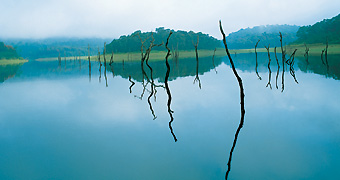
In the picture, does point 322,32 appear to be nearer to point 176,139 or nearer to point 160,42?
point 160,42

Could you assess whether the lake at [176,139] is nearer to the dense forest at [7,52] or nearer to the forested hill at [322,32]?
the forested hill at [322,32]

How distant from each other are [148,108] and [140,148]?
195 inches

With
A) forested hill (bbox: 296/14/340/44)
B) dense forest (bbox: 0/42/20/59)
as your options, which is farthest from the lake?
dense forest (bbox: 0/42/20/59)

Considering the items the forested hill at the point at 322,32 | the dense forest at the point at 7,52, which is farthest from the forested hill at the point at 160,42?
the dense forest at the point at 7,52

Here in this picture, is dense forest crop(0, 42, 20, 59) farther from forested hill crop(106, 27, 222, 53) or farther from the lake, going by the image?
the lake

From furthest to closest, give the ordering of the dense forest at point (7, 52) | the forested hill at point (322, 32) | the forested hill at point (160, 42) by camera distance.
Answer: the dense forest at point (7, 52) < the forested hill at point (160, 42) < the forested hill at point (322, 32)

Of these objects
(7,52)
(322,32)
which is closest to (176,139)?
(322,32)

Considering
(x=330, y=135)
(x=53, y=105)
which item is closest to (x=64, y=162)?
(x=330, y=135)

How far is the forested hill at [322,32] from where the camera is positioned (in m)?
80.1

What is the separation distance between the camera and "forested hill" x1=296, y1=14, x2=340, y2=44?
80137mm

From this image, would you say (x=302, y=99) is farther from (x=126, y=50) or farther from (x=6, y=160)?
(x=126, y=50)

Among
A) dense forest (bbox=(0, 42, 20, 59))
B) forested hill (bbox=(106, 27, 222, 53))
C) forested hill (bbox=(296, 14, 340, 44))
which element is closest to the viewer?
forested hill (bbox=(296, 14, 340, 44))

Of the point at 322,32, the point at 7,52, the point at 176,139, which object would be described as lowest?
the point at 176,139

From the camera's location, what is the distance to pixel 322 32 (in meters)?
86.1
